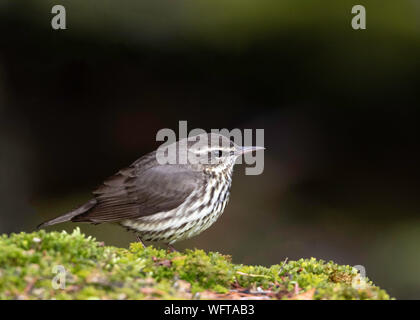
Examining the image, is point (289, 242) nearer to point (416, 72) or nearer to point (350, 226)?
point (350, 226)

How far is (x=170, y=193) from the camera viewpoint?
20.7 ft

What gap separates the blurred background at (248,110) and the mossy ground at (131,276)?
14.4 feet

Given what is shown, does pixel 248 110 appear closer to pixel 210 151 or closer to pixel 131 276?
pixel 210 151

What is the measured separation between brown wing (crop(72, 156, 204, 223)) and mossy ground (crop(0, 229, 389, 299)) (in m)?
1.63

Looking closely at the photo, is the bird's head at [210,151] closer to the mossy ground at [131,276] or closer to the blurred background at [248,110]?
the mossy ground at [131,276]

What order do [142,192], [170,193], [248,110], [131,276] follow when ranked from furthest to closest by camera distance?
[248,110] < [142,192] < [170,193] < [131,276]

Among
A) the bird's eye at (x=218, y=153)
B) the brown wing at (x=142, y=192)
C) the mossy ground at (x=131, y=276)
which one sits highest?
the bird's eye at (x=218, y=153)

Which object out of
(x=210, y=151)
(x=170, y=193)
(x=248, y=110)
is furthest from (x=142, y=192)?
(x=248, y=110)

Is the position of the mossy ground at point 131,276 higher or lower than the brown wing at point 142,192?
lower

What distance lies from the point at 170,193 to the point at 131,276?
2540mm

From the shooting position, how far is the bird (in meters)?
6.25

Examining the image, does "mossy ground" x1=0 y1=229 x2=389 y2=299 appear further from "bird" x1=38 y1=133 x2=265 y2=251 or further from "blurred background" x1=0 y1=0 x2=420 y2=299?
"blurred background" x1=0 y1=0 x2=420 y2=299

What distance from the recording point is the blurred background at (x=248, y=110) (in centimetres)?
838

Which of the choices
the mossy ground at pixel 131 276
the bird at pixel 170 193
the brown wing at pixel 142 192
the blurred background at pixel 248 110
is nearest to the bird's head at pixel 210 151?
the bird at pixel 170 193
